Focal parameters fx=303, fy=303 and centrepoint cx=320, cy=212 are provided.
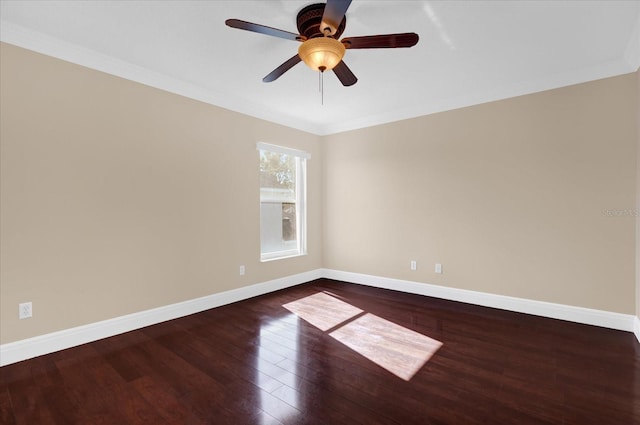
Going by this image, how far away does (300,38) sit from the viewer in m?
2.05

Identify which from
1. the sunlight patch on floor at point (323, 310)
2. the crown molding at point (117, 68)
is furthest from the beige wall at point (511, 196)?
the crown molding at point (117, 68)

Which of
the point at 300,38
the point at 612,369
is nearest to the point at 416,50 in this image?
the point at 300,38

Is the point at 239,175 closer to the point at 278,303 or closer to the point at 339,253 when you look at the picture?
the point at 278,303

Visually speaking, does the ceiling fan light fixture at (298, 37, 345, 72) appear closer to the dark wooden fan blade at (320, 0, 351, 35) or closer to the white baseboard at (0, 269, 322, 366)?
the dark wooden fan blade at (320, 0, 351, 35)

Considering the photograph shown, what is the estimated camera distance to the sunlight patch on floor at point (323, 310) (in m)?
3.19

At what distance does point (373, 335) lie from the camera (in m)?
2.82

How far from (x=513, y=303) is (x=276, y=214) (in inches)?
127

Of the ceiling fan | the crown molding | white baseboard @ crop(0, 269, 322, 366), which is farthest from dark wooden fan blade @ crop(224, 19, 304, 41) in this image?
white baseboard @ crop(0, 269, 322, 366)

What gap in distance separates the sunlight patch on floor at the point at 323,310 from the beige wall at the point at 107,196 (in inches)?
33.8

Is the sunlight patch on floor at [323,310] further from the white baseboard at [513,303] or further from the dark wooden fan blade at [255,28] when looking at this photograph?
the dark wooden fan blade at [255,28]

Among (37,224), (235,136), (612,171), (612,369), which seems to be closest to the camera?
(612,369)

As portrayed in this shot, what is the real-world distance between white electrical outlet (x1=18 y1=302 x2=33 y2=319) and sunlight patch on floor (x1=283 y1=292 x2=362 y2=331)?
228cm

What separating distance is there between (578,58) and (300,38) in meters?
2.67

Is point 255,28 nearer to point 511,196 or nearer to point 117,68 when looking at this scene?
point 117,68
